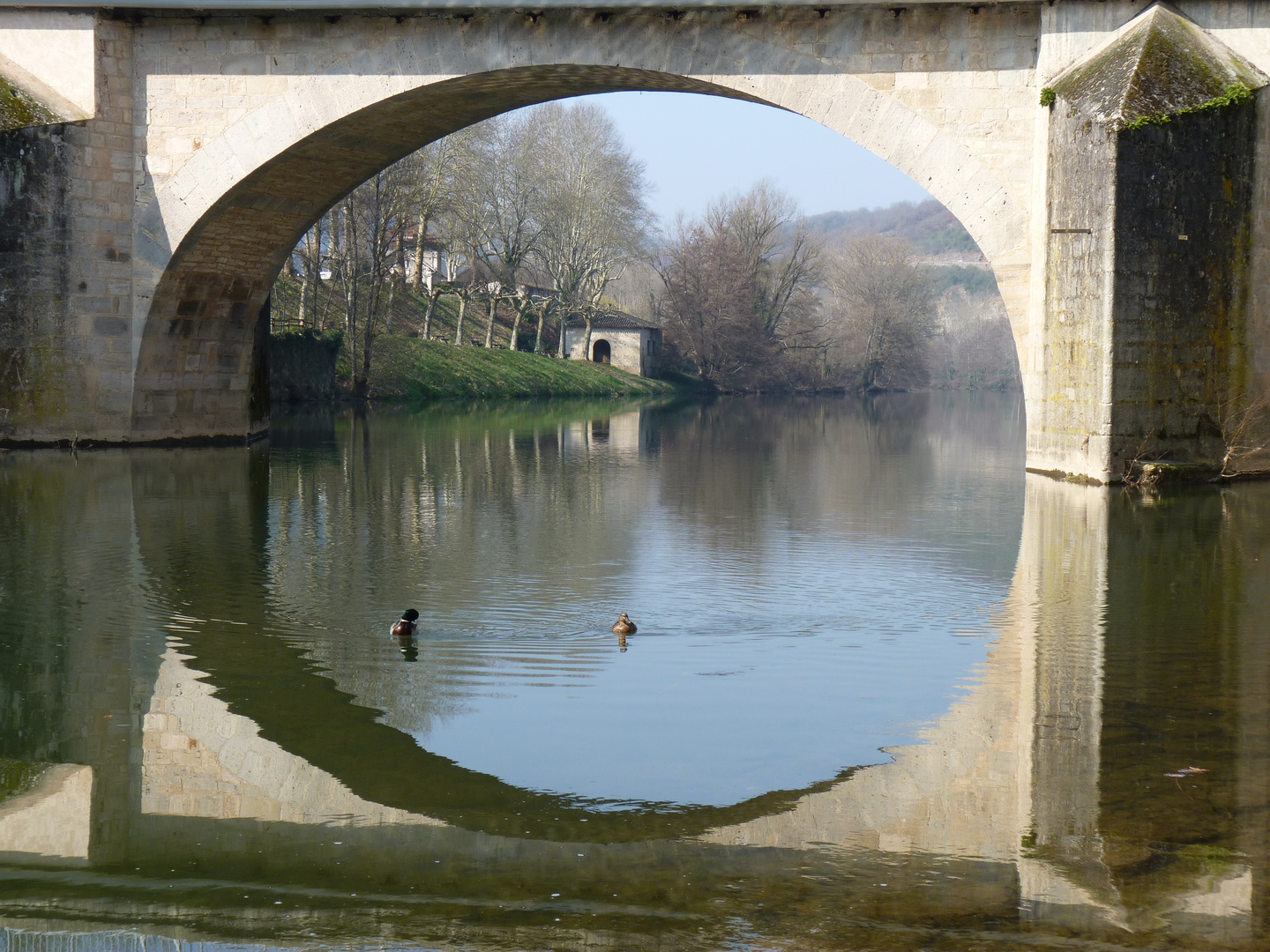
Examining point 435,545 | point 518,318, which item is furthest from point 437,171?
point 435,545

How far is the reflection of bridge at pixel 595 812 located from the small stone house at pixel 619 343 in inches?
1881

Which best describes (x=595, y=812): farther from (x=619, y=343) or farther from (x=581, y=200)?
(x=619, y=343)

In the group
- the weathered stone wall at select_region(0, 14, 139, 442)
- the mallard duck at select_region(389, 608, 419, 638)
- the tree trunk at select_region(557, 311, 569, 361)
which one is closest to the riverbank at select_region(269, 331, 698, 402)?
the tree trunk at select_region(557, 311, 569, 361)

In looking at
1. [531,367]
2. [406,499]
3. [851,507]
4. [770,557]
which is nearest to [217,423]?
[406,499]

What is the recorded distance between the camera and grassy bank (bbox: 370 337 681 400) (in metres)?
34.2

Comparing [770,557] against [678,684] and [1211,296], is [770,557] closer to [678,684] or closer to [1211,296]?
[678,684]

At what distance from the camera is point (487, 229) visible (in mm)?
43812

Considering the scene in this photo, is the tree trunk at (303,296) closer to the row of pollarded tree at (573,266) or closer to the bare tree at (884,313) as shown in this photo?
the row of pollarded tree at (573,266)

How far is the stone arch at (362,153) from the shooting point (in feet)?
45.8

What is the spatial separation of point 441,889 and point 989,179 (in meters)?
12.1

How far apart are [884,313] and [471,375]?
32.3 m

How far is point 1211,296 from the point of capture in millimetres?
12453

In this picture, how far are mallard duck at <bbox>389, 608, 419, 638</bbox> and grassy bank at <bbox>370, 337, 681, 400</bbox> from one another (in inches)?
1053

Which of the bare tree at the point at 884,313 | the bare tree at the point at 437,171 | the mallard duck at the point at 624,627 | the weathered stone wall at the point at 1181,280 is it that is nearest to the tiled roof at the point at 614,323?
the bare tree at the point at 884,313
